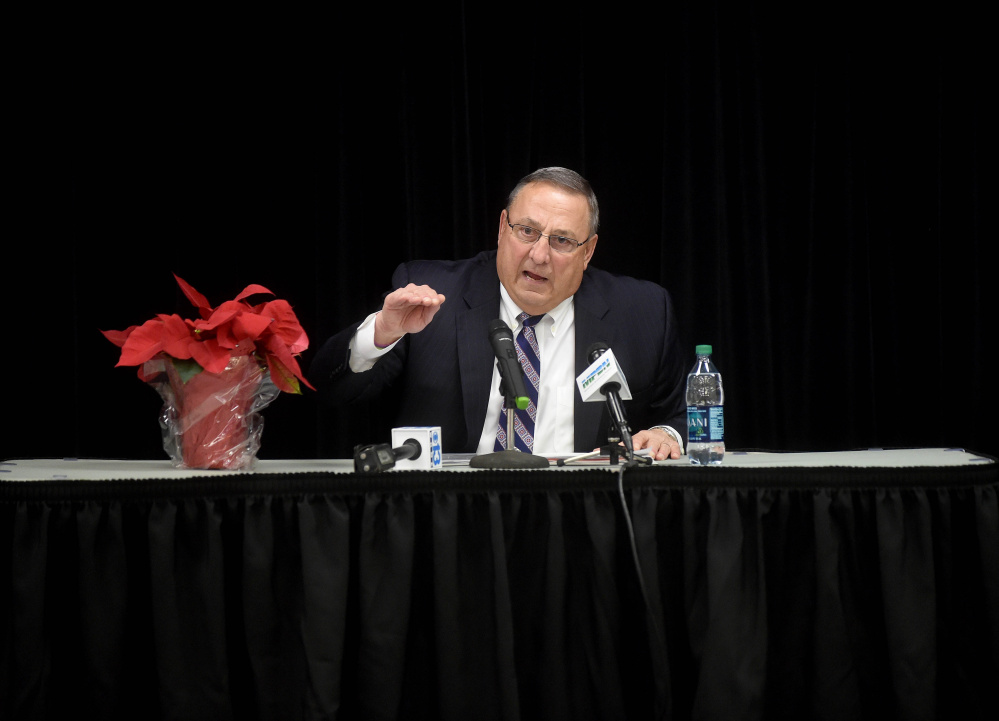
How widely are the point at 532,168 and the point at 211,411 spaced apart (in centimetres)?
170

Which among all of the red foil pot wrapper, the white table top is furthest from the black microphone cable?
the red foil pot wrapper

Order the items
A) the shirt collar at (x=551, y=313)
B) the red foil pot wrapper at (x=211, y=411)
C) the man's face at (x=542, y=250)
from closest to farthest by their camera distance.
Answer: the red foil pot wrapper at (x=211, y=411) < the man's face at (x=542, y=250) < the shirt collar at (x=551, y=313)

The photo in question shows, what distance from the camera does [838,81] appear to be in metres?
2.89

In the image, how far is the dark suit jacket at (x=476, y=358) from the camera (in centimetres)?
220

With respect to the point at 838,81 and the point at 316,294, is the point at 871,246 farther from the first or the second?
the point at 316,294

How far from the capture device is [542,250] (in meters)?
2.20

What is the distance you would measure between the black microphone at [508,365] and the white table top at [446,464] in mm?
162

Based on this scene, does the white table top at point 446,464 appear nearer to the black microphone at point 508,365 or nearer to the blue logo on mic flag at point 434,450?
the blue logo on mic flag at point 434,450

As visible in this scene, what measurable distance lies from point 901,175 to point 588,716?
2.38 m

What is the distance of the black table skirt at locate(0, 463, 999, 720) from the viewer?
140 cm

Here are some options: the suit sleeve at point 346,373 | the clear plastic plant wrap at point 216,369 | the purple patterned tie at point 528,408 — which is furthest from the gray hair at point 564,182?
the clear plastic plant wrap at point 216,369

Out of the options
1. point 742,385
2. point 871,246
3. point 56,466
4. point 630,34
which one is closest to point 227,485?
point 56,466

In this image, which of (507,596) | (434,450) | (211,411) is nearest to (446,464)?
(434,450)

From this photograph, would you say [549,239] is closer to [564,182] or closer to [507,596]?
[564,182]
